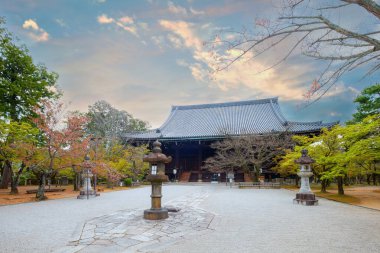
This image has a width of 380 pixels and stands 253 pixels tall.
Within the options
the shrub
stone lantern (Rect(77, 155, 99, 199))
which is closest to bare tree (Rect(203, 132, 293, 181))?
the shrub

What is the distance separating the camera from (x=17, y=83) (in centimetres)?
1794

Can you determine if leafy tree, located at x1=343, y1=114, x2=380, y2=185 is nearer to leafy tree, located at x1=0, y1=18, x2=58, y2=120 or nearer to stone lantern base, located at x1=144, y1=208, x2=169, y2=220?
stone lantern base, located at x1=144, y1=208, x2=169, y2=220

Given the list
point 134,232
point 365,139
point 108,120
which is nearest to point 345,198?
point 365,139

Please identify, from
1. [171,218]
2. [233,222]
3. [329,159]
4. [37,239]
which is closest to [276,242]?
[233,222]

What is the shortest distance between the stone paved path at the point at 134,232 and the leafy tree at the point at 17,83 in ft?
48.9

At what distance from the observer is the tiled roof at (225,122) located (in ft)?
87.6

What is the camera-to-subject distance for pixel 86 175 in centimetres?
1365

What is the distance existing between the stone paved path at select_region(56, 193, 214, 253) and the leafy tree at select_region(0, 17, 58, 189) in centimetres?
1492

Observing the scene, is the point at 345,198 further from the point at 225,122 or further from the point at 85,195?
the point at 225,122

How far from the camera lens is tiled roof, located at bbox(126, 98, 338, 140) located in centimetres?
2670

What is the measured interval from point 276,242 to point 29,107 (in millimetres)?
20044

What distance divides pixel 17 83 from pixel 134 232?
1784 centimetres

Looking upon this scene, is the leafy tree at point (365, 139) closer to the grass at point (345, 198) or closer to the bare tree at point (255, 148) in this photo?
the grass at point (345, 198)

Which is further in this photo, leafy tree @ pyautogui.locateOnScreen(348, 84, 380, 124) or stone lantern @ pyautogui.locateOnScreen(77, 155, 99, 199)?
leafy tree @ pyautogui.locateOnScreen(348, 84, 380, 124)
